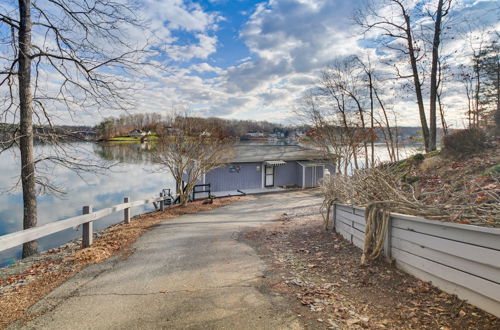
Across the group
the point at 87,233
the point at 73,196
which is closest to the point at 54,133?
the point at 87,233

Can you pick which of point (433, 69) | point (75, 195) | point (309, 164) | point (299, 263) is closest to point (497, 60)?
point (433, 69)

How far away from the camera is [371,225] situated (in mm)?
4340

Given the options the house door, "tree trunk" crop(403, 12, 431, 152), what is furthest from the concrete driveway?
the house door

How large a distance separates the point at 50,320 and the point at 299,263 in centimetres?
370

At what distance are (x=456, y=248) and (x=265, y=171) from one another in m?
17.0

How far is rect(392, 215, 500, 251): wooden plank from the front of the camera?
102 inches

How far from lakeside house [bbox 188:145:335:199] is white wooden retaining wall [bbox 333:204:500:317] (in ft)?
45.2

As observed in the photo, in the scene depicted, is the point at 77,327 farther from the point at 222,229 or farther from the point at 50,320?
the point at 222,229

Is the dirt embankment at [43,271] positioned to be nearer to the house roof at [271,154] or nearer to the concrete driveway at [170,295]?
the concrete driveway at [170,295]

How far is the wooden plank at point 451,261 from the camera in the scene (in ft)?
8.59

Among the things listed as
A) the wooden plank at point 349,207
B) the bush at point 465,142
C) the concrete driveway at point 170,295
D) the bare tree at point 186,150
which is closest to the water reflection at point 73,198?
the bare tree at point 186,150

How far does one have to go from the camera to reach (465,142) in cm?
879

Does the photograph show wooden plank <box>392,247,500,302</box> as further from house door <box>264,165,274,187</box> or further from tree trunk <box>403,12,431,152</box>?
house door <box>264,165,274,187</box>

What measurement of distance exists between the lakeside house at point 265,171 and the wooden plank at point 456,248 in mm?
13990
